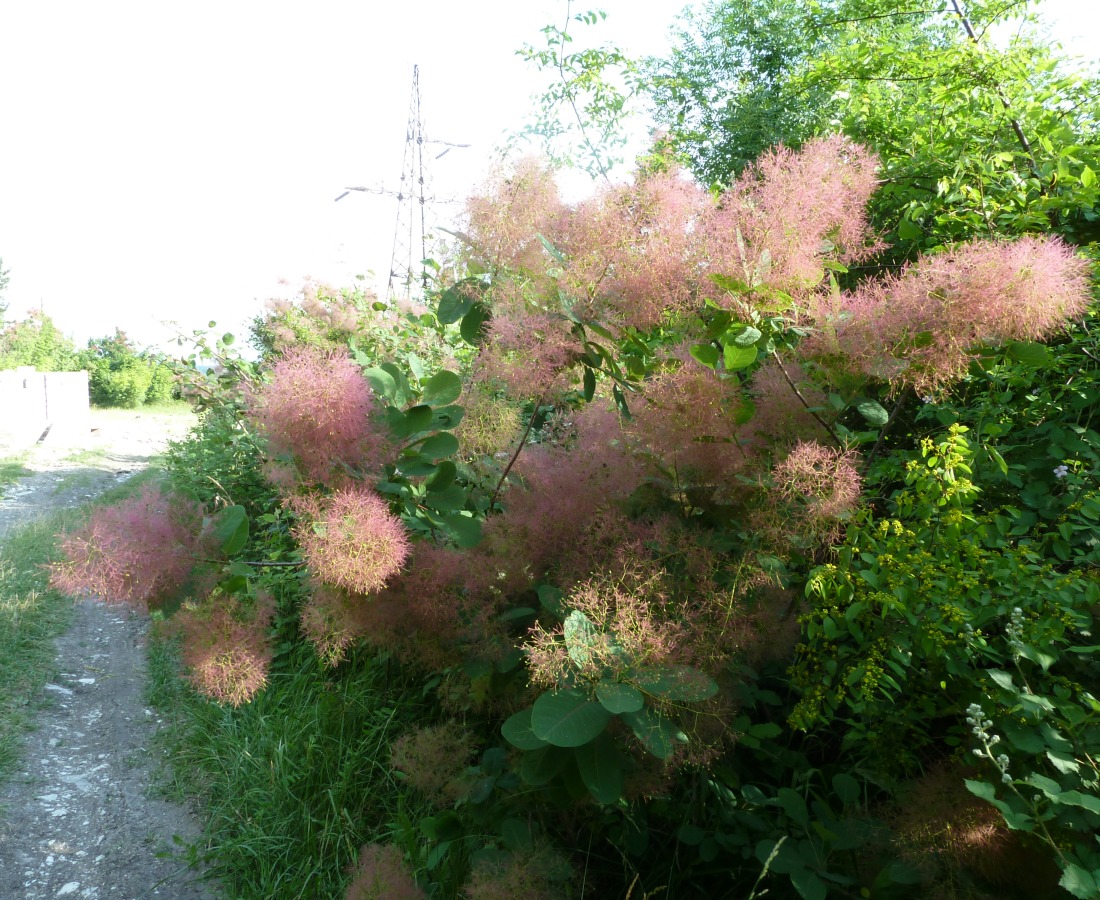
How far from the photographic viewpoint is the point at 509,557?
1.75 meters

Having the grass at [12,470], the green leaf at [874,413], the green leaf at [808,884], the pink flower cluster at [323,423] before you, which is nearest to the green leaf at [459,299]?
the pink flower cluster at [323,423]

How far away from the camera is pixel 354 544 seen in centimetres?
145

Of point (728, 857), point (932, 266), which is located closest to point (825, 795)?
point (728, 857)

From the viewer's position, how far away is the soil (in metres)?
2.71

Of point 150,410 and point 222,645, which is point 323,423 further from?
point 150,410

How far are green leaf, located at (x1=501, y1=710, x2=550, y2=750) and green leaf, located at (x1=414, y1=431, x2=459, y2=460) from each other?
606mm

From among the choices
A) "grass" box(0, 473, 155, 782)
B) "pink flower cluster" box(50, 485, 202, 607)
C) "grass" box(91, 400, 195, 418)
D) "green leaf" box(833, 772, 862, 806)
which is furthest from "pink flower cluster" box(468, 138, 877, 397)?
"grass" box(91, 400, 195, 418)

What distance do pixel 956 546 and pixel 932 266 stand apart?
1.93 feet

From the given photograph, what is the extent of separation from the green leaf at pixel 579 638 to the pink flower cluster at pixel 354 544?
39cm

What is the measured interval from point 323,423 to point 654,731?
2.95ft

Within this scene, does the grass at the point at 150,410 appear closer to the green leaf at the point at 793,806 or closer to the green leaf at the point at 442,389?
the green leaf at the point at 442,389

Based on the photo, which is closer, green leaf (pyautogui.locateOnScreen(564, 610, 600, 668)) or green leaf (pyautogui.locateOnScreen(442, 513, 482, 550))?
green leaf (pyautogui.locateOnScreen(564, 610, 600, 668))

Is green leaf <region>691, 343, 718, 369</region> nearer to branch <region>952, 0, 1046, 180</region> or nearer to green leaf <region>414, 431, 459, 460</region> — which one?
green leaf <region>414, 431, 459, 460</region>

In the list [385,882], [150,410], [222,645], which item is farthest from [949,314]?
[150,410]
